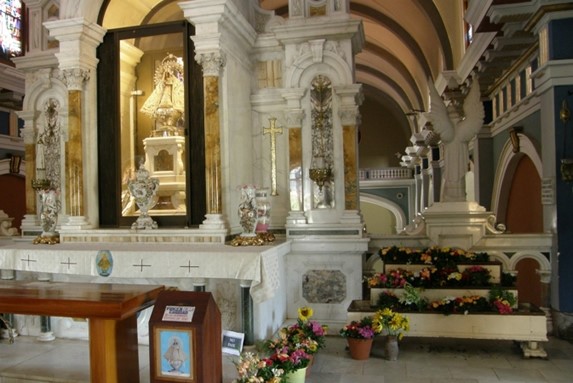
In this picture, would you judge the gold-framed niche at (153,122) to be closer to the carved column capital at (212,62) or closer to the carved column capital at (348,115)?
the carved column capital at (212,62)

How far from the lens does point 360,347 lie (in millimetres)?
5238

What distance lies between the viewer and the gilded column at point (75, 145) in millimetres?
6680

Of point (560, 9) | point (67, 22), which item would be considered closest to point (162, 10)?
point (67, 22)

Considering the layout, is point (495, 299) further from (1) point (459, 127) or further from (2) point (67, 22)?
(2) point (67, 22)

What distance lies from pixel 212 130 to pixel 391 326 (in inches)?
119

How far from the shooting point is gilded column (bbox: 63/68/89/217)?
6.68 meters

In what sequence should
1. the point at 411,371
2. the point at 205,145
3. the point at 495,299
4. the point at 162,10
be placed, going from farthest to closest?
the point at 162,10 < the point at 205,145 < the point at 495,299 < the point at 411,371

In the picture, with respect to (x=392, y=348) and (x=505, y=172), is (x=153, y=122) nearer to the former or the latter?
(x=392, y=348)

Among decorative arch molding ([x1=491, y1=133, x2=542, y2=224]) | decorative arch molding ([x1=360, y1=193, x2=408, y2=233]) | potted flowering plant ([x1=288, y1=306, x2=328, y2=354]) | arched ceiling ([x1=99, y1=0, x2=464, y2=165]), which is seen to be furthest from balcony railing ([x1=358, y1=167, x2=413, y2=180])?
potted flowering plant ([x1=288, y1=306, x2=328, y2=354])

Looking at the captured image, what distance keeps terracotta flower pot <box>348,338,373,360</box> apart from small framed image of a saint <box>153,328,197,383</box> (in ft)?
7.02

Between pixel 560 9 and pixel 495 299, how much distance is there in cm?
346

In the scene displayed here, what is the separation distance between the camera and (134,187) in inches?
251

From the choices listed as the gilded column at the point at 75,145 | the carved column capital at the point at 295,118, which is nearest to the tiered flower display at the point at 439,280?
the carved column capital at the point at 295,118

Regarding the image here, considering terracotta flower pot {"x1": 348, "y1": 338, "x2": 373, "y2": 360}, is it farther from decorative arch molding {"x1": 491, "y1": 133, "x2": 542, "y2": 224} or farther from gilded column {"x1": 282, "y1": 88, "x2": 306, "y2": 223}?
decorative arch molding {"x1": 491, "y1": 133, "x2": 542, "y2": 224}
